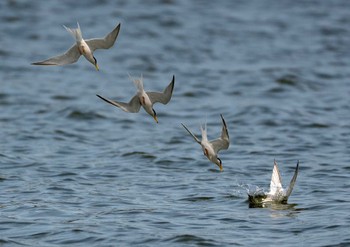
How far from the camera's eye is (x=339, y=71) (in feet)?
61.2

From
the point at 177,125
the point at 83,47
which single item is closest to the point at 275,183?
the point at 83,47

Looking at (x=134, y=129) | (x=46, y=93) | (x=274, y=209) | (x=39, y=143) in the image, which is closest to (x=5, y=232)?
(x=274, y=209)

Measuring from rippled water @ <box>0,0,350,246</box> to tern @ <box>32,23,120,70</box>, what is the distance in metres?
1.66

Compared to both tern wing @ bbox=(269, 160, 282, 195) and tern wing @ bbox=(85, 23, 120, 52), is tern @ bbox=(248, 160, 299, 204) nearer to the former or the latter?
tern wing @ bbox=(269, 160, 282, 195)

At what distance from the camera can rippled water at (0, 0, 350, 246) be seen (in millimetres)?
9039

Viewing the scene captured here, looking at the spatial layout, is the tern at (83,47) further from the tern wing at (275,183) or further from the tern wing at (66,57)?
the tern wing at (275,183)

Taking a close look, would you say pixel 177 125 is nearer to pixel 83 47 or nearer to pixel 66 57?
pixel 66 57

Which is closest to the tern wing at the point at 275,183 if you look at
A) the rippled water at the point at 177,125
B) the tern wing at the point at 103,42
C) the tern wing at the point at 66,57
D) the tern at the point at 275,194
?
the tern at the point at 275,194

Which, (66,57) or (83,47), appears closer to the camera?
(83,47)

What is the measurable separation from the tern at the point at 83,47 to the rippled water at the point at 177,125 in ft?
5.46

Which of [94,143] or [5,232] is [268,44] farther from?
[5,232]

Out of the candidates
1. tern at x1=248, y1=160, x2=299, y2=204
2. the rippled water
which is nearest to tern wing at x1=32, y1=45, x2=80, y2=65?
the rippled water

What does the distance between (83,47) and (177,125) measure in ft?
21.2

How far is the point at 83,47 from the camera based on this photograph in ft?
27.1
